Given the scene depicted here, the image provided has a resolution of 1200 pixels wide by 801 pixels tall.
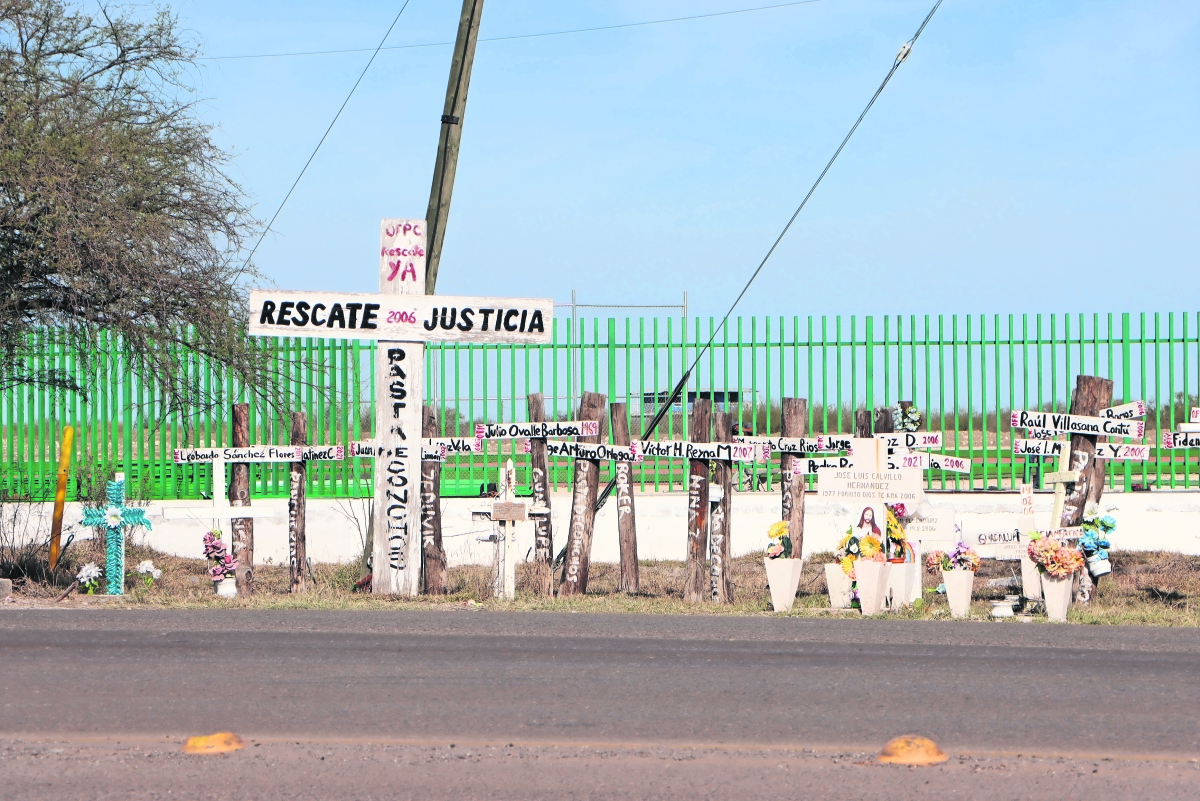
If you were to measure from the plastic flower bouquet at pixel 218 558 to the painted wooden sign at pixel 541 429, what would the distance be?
8.86 feet

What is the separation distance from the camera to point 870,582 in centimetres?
1105

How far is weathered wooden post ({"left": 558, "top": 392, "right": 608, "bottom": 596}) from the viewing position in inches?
504

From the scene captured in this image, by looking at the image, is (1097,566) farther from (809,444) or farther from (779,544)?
(779,544)

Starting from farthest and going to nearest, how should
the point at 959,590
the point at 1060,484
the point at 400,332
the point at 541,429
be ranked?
the point at 541,429
the point at 400,332
the point at 1060,484
the point at 959,590

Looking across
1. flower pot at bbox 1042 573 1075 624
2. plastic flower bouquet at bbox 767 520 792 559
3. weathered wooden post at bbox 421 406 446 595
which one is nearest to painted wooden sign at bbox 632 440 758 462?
plastic flower bouquet at bbox 767 520 792 559

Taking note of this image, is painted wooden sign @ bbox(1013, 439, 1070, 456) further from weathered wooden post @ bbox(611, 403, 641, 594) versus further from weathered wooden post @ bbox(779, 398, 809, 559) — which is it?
weathered wooden post @ bbox(611, 403, 641, 594)

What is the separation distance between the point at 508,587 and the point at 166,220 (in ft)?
18.0

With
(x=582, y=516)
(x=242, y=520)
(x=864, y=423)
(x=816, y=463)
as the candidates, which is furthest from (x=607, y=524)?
(x=242, y=520)

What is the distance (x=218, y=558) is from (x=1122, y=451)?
28.0 feet

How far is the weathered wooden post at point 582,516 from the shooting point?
1279 centimetres

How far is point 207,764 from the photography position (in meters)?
5.46

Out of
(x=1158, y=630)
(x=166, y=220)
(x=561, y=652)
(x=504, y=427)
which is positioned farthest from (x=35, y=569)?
(x=1158, y=630)

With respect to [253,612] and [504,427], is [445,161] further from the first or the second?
[253,612]

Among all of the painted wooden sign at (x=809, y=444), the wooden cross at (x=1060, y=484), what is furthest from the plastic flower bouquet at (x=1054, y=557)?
the painted wooden sign at (x=809, y=444)
